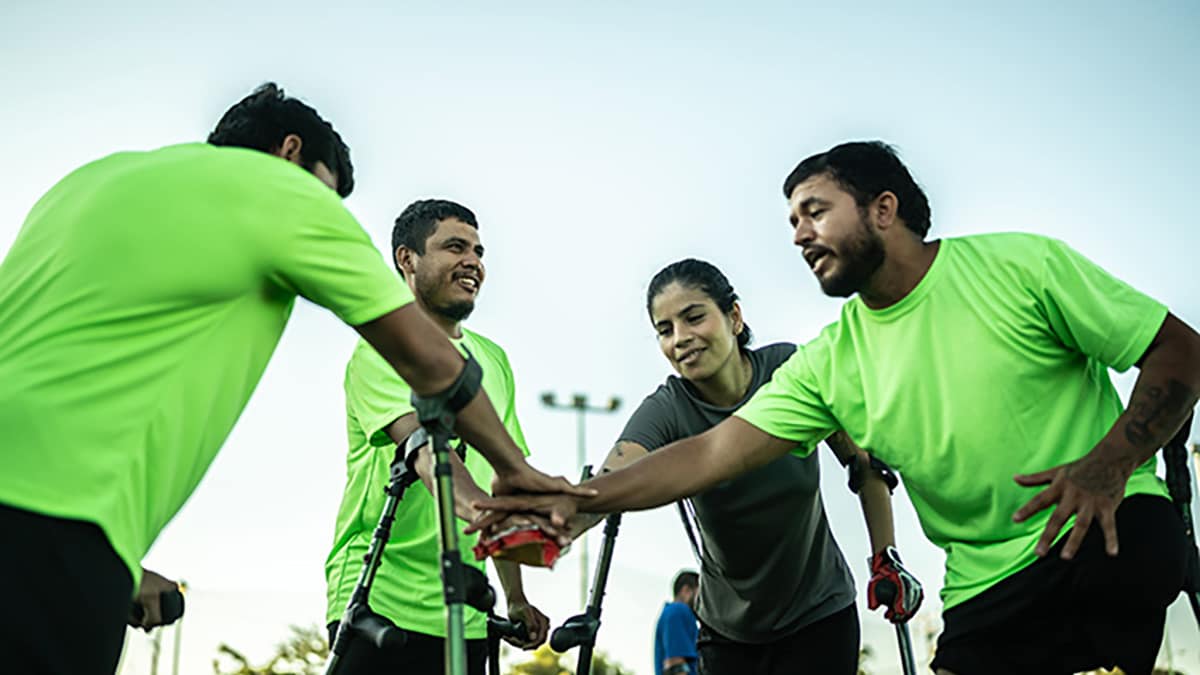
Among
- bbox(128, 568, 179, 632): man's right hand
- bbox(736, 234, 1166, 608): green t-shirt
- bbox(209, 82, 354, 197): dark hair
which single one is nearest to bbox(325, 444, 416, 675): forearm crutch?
bbox(128, 568, 179, 632): man's right hand

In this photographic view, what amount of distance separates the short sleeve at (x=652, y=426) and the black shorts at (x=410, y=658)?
3.55ft

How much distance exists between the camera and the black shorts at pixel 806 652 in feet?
16.1

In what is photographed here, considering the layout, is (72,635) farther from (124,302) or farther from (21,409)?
(124,302)

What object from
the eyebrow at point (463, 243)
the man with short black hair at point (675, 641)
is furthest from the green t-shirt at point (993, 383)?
the man with short black hair at point (675, 641)

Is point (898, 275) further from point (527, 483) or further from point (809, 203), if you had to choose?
point (527, 483)

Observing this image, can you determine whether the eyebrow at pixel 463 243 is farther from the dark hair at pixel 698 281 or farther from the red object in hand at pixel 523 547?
the red object in hand at pixel 523 547

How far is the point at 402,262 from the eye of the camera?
527 centimetres

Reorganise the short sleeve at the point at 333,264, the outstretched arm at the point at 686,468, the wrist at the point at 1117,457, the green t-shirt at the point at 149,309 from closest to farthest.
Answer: the green t-shirt at the point at 149,309, the short sleeve at the point at 333,264, the wrist at the point at 1117,457, the outstretched arm at the point at 686,468

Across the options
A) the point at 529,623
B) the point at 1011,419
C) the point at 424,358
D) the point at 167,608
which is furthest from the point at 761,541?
the point at 167,608

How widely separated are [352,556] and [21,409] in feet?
8.35

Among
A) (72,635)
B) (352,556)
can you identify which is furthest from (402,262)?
(72,635)

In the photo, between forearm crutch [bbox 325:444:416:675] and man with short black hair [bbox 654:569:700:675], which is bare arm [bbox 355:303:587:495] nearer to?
forearm crutch [bbox 325:444:416:675]

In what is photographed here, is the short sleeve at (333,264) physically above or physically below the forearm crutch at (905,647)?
above

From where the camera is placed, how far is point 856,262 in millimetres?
3977
